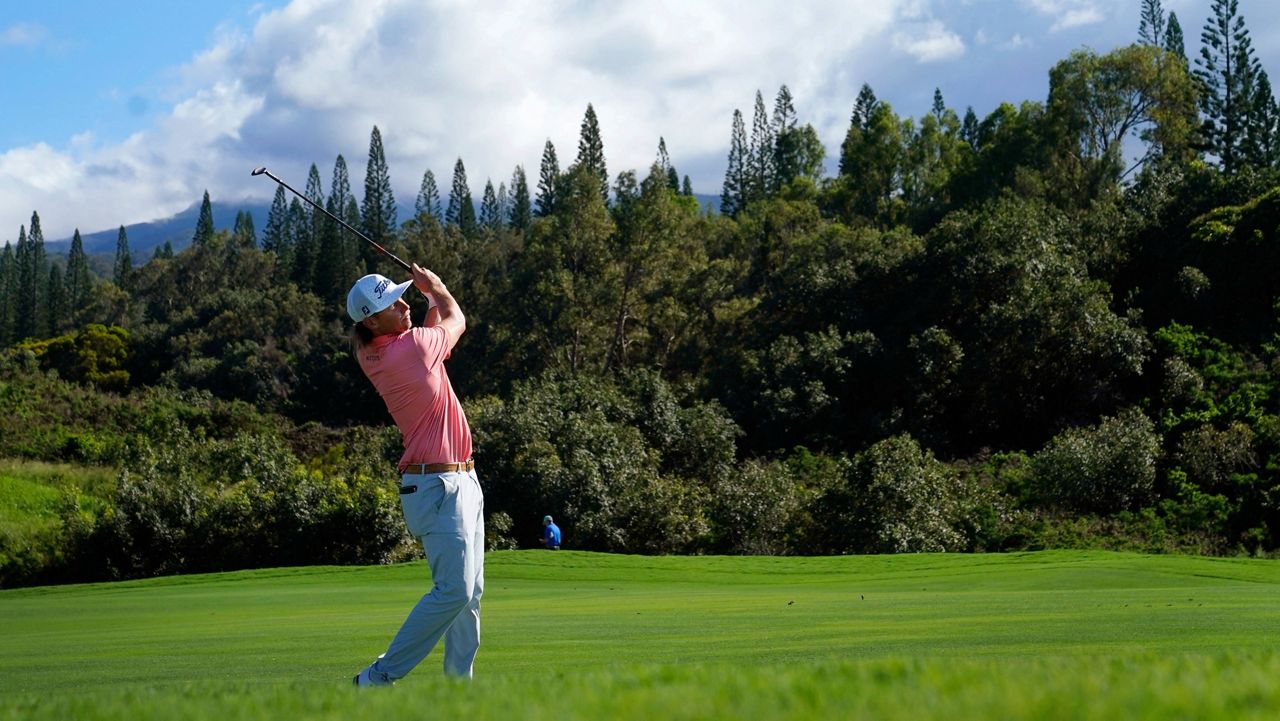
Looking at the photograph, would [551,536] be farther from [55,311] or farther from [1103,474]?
[55,311]

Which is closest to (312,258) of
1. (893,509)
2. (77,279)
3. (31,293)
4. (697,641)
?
(31,293)

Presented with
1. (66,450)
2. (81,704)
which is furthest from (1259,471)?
(66,450)

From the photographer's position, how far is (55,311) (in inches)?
4594

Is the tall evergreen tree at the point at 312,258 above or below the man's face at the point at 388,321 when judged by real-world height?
above

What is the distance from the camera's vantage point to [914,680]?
374 centimetres

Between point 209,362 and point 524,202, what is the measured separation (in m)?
42.5

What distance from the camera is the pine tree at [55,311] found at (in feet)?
379

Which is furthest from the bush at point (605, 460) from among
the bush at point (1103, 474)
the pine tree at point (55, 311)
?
the pine tree at point (55, 311)

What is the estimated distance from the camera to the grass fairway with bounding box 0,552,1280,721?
3479mm

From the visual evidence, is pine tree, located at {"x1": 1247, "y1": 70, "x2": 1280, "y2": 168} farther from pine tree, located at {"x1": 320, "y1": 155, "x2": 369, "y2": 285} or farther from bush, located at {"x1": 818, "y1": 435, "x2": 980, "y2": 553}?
pine tree, located at {"x1": 320, "y1": 155, "x2": 369, "y2": 285}

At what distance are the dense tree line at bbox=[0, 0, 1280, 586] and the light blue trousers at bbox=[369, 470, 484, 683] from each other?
21695mm

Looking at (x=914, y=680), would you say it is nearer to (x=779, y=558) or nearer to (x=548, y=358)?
(x=779, y=558)

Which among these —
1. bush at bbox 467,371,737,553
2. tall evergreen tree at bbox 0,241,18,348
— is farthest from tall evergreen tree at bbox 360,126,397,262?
bush at bbox 467,371,737,553

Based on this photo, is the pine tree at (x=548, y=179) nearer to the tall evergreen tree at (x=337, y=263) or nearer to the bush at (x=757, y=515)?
the tall evergreen tree at (x=337, y=263)
